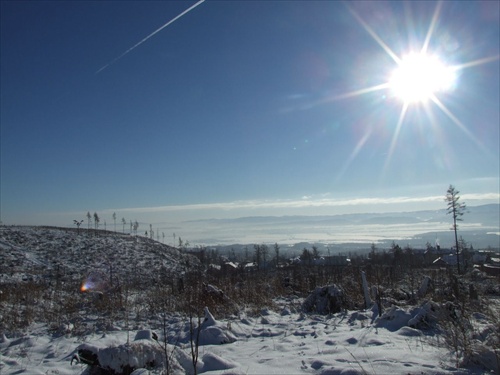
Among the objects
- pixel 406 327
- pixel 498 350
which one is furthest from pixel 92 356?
pixel 406 327

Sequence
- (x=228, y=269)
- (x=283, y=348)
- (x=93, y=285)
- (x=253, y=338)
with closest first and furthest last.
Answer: (x=283, y=348) < (x=253, y=338) < (x=93, y=285) < (x=228, y=269)

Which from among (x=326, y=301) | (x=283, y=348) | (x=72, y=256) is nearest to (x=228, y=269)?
(x=72, y=256)

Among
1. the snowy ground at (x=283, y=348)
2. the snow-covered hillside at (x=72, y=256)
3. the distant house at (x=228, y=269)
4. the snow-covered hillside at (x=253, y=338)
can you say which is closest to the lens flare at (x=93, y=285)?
the snow-covered hillside at (x=253, y=338)

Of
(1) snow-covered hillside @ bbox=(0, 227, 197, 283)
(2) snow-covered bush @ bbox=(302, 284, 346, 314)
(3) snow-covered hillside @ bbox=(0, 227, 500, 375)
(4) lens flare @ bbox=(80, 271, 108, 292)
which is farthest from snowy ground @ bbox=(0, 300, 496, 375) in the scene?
(1) snow-covered hillside @ bbox=(0, 227, 197, 283)

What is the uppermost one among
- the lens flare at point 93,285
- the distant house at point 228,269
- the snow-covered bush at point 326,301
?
the snow-covered bush at point 326,301

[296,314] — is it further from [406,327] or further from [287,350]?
[287,350]

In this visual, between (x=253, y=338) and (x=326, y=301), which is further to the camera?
(x=326, y=301)

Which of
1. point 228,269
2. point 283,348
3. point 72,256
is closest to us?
point 283,348

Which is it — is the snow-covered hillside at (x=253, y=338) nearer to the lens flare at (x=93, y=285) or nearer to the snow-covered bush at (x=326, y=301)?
the snow-covered bush at (x=326, y=301)

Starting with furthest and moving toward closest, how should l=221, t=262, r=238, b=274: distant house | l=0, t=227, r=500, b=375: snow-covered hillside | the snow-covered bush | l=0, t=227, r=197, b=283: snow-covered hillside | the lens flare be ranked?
l=0, t=227, r=197, b=283: snow-covered hillside < l=221, t=262, r=238, b=274: distant house < the lens flare < the snow-covered bush < l=0, t=227, r=500, b=375: snow-covered hillside

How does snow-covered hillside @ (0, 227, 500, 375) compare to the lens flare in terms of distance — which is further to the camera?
the lens flare

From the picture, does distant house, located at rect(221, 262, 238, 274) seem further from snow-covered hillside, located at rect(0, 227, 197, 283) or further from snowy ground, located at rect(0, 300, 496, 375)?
snowy ground, located at rect(0, 300, 496, 375)

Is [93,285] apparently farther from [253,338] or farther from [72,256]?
[72,256]

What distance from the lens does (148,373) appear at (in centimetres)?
372
